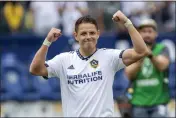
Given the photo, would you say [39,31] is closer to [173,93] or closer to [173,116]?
[173,93]

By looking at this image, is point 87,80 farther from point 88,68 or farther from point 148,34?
point 148,34

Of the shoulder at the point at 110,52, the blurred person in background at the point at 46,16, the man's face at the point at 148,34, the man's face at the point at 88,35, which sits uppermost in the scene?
the blurred person in background at the point at 46,16

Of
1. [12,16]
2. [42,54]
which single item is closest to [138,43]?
[42,54]

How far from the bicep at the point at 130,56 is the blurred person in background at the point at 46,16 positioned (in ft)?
26.9

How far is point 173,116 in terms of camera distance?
38.7 feet

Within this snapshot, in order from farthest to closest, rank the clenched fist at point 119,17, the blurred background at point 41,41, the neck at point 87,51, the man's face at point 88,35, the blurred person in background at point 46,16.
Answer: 1. the blurred person in background at point 46,16
2. the blurred background at point 41,41
3. the neck at point 87,51
4. the man's face at point 88,35
5. the clenched fist at point 119,17

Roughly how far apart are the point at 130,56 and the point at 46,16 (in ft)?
27.7

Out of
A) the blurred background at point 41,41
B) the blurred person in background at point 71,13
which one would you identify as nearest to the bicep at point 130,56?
the blurred background at point 41,41

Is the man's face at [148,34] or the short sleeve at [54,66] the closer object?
the short sleeve at [54,66]

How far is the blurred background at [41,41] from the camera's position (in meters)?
13.4

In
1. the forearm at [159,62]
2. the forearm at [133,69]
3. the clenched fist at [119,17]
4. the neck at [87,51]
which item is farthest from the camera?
the forearm at [133,69]

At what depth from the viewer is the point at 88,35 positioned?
6621 mm

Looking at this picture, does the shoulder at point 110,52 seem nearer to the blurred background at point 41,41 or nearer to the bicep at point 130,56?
the bicep at point 130,56

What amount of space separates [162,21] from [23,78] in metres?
4.31
